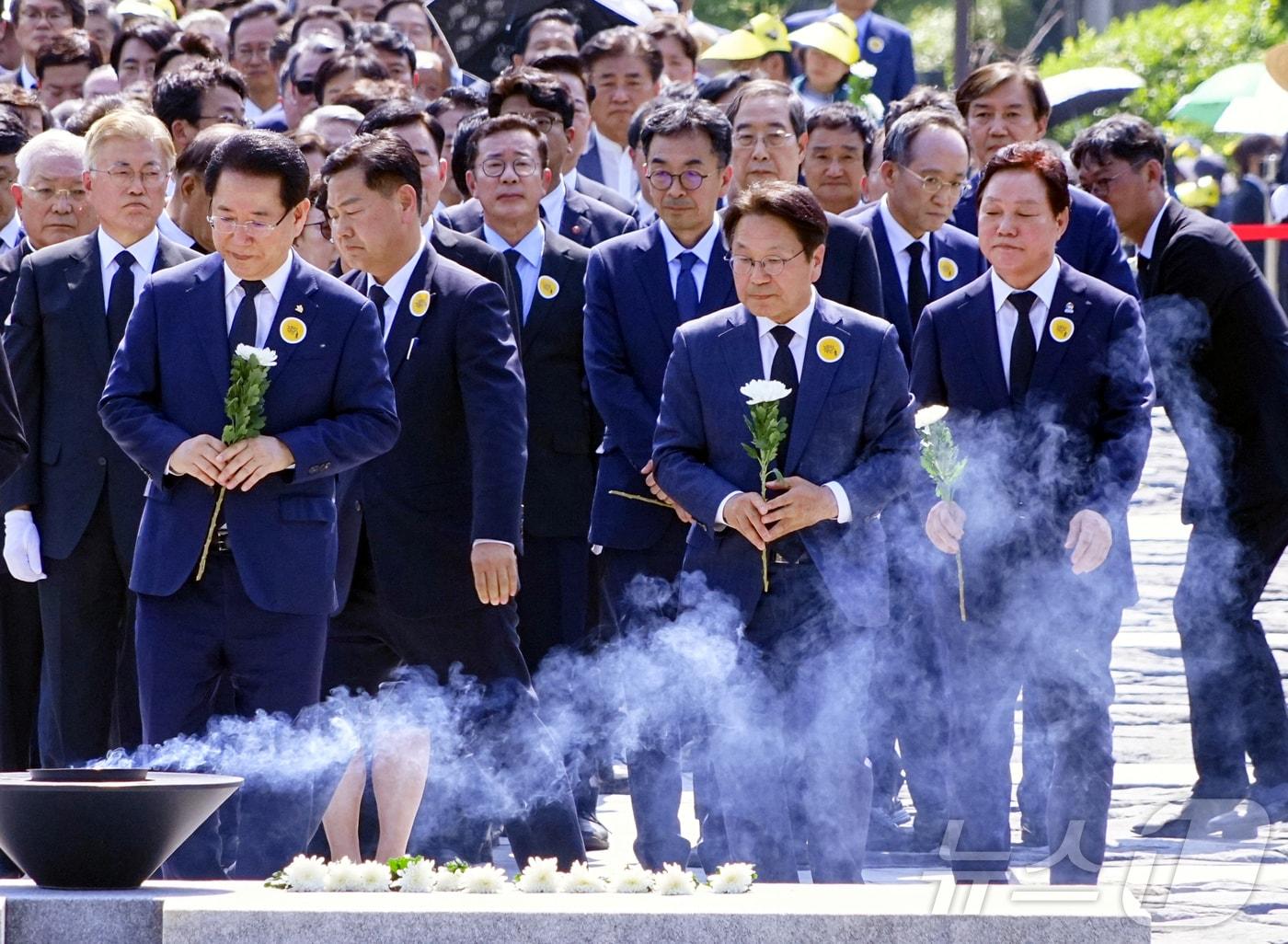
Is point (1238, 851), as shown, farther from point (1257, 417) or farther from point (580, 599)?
point (580, 599)

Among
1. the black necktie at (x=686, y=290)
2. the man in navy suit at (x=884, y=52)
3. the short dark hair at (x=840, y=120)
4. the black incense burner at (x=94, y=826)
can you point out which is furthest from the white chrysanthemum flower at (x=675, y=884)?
the man in navy suit at (x=884, y=52)

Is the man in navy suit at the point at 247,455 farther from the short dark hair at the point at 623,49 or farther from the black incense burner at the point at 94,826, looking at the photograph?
the short dark hair at the point at 623,49

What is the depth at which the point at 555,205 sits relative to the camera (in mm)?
8445

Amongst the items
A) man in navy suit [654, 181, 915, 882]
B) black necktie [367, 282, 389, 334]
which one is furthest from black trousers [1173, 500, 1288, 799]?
black necktie [367, 282, 389, 334]

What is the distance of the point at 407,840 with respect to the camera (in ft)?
21.4

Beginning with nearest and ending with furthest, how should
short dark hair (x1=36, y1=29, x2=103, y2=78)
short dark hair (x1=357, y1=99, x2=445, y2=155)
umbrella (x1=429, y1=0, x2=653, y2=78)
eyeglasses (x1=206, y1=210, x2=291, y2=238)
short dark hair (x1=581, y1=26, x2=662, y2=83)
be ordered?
eyeglasses (x1=206, y1=210, x2=291, y2=238)
short dark hair (x1=357, y1=99, x2=445, y2=155)
short dark hair (x1=581, y1=26, x2=662, y2=83)
short dark hair (x1=36, y1=29, x2=103, y2=78)
umbrella (x1=429, y1=0, x2=653, y2=78)

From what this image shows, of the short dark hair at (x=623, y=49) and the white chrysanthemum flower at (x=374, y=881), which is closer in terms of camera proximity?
the white chrysanthemum flower at (x=374, y=881)

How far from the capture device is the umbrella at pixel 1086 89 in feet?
43.2

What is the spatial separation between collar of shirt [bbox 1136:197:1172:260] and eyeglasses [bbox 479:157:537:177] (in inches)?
84.2

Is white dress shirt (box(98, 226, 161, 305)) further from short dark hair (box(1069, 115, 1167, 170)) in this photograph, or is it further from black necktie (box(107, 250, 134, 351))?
short dark hair (box(1069, 115, 1167, 170))

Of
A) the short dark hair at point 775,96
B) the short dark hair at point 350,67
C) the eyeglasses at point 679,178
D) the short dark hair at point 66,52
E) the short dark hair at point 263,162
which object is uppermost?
the short dark hair at point 66,52

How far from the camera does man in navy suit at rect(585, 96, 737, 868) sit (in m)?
6.67

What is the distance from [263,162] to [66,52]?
5700 mm

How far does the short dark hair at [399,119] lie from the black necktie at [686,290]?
125cm
